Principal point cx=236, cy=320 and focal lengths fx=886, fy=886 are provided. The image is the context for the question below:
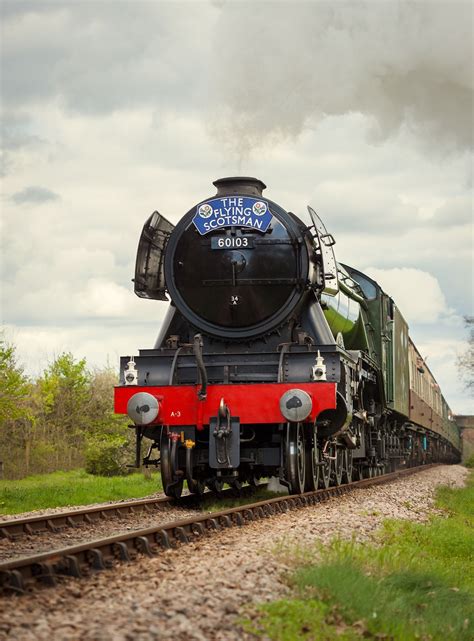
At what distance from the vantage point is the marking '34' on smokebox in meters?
10.7

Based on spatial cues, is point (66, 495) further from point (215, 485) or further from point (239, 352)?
point (239, 352)

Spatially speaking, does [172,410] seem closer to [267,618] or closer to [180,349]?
[180,349]

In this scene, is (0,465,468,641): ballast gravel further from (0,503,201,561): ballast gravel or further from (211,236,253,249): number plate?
(211,236,253,249): number plate

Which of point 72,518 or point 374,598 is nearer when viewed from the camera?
point 374,598

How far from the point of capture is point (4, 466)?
26000 millimetres

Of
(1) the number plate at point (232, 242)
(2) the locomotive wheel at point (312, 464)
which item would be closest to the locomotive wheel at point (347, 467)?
(2) the locomotive wheel at point (312, 464)

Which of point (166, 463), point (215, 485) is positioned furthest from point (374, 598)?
point (215, 485)

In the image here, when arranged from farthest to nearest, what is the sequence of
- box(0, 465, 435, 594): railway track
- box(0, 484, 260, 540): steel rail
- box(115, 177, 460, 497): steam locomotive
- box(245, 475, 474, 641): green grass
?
1. box(115, 177, 460, 497): steam locomotive
2. box(0, 484, 260, 540): steel rail
3. box(0, 465, 435, 594): railway track
4. box(245, 475, 474, 641): green grass

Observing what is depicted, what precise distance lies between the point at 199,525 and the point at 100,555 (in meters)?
1.96

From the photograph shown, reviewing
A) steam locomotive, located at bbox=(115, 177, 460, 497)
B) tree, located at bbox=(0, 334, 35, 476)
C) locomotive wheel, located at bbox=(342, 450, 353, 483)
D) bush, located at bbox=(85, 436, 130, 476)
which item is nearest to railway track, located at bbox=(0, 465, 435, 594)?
steam locomotive, located at bbox=(115, 177, 460, 497)

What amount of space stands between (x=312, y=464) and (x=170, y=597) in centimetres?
655

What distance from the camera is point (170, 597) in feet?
16.2

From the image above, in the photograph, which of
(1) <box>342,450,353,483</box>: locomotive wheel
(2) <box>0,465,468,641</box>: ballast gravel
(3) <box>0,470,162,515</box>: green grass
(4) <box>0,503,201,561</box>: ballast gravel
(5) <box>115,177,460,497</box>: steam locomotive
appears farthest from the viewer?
(1) <box>342,450,353,483</box>: locomotive wheel

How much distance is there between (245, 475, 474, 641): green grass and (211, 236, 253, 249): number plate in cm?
409
